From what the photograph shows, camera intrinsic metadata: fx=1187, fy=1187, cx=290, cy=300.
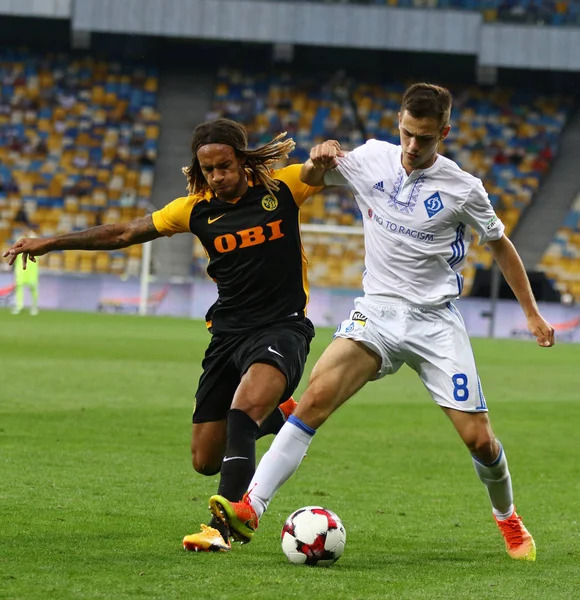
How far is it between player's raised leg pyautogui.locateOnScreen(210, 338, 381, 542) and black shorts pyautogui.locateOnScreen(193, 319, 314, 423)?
277 mm

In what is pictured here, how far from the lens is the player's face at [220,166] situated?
5816 millimetres

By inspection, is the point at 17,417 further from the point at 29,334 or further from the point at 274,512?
the point at 29,334

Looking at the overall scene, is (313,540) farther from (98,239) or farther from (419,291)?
(98,239)

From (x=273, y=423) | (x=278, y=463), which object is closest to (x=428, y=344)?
(x=278, y=463)

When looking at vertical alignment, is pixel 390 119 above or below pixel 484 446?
below

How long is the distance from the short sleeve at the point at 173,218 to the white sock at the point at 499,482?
1.86m

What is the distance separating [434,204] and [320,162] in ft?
1.98

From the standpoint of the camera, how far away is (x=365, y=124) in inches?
1497

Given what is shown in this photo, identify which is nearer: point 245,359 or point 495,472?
point 495,472

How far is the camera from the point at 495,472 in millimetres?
5672

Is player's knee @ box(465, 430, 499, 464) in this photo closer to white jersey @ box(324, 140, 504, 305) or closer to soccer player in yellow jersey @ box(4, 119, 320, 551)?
white jersey @ box(324, 140, 504, 305)

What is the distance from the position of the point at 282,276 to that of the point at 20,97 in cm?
3382

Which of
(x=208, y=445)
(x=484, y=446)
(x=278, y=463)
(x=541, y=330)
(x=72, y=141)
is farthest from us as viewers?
(x=72, y=141)

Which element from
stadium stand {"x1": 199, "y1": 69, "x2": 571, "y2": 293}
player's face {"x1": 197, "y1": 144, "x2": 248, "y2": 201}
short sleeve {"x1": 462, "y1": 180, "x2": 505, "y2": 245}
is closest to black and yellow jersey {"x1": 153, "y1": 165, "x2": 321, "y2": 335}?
player's face {"x1": 197, "y1": 144, "x2": 248, "y2": 201}
